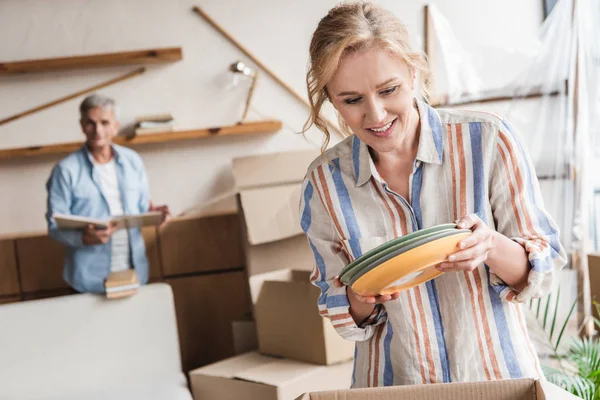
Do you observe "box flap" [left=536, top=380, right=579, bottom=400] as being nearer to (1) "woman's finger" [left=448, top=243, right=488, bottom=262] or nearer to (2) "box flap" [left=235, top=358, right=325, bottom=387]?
(1) "woman's finger" [left=448, top=243, right=488, bottom=262]

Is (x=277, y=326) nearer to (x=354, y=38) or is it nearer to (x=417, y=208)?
(x=417, y=208)

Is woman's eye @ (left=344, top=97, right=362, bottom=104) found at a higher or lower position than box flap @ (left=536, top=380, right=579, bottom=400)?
higher

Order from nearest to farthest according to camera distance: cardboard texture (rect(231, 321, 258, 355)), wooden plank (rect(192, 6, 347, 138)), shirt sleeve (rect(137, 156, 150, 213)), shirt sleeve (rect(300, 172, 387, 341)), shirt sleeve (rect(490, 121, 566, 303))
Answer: shirt sleeve (rect(490, 121, 566, 303)), shirt sleeve (rect(300, 172, 387, 341)), cardboard texture (rect(231, 321, 258, 355)), shirt sleeve (rect(137, 156, 150, 213)), wooden plank (rect(192, 6, 347, 138))

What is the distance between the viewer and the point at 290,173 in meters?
3.45

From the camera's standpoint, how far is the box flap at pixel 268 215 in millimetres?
3180

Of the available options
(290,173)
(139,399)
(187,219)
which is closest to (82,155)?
(187,219)

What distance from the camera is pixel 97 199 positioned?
3510 mm

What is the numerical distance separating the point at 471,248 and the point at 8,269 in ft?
10.8

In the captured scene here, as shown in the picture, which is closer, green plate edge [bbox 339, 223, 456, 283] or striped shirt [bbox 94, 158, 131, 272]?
green plate edge [bbox 339, 223, 456, 283]

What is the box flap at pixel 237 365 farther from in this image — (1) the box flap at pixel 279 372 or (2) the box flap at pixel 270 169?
(2) the box flap at pixel 270 169

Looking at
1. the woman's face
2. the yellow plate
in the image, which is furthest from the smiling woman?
the yellow plate

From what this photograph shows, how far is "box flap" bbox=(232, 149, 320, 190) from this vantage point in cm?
340

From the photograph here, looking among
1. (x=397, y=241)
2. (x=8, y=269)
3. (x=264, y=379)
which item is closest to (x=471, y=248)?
(x=397, y=241)

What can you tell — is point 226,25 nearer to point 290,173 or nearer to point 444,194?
point 290,173
